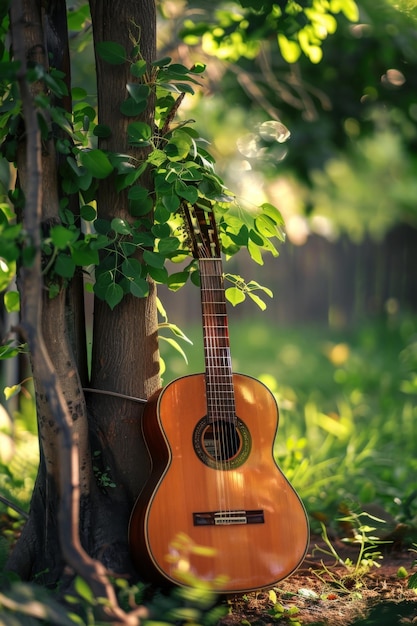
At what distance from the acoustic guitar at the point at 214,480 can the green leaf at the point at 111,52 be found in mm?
539

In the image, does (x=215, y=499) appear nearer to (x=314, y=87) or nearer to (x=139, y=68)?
(x=139, y=68)

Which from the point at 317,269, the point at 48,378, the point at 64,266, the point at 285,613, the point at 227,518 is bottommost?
the point at 285,613

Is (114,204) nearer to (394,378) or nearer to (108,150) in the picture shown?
(108,150)

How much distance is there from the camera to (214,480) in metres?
2.46

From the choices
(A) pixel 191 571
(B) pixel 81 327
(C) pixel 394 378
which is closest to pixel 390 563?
(A) pixel 191 571

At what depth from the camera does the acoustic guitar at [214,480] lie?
2.35 m

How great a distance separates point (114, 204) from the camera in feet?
8.57

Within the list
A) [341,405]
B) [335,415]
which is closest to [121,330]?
[335,415]

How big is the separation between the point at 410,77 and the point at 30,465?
388 cm

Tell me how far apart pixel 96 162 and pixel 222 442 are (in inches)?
38.0

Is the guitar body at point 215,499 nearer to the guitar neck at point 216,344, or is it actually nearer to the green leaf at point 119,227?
the guitar neck at point 216,344

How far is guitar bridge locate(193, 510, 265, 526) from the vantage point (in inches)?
94.3

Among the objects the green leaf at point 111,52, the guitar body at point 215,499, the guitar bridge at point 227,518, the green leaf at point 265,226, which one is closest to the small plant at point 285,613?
the guitar body at point 215,499

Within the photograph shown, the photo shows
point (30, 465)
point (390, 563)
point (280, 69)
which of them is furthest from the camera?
point (280, 69)
